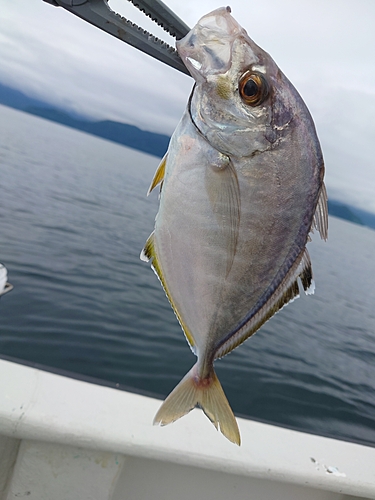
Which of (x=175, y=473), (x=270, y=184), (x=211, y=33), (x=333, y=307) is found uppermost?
(x=211, y=33)

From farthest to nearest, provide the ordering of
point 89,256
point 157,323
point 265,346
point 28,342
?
1. point 89,256
2. point 265,346
3. point 157,323
4. point 28,342

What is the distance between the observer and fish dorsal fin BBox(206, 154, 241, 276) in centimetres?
133

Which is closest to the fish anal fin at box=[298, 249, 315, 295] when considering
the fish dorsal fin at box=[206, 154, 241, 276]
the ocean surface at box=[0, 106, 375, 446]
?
the fish dorsal fin at box=[206, 154, 241, 276]

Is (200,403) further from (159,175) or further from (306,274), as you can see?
(159,175)

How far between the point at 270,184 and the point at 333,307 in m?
15.0

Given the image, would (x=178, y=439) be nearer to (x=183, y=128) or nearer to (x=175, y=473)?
(x=175, y=473)

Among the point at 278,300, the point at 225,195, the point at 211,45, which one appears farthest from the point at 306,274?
the point at 211,45

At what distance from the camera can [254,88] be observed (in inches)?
51.3

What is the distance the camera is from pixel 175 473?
2.70m

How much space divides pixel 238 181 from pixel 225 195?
0.07 metres

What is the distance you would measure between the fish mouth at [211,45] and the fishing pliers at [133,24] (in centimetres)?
12

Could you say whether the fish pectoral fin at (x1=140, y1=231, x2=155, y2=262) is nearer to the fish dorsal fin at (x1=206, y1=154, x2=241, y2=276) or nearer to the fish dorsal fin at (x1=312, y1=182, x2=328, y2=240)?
the fish dorsal fin at (x1=206, y1=154, x2=241, y2=276)

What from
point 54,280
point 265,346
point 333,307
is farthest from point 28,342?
point 333,307

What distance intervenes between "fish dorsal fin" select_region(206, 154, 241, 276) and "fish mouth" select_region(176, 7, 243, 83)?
0.96ft
